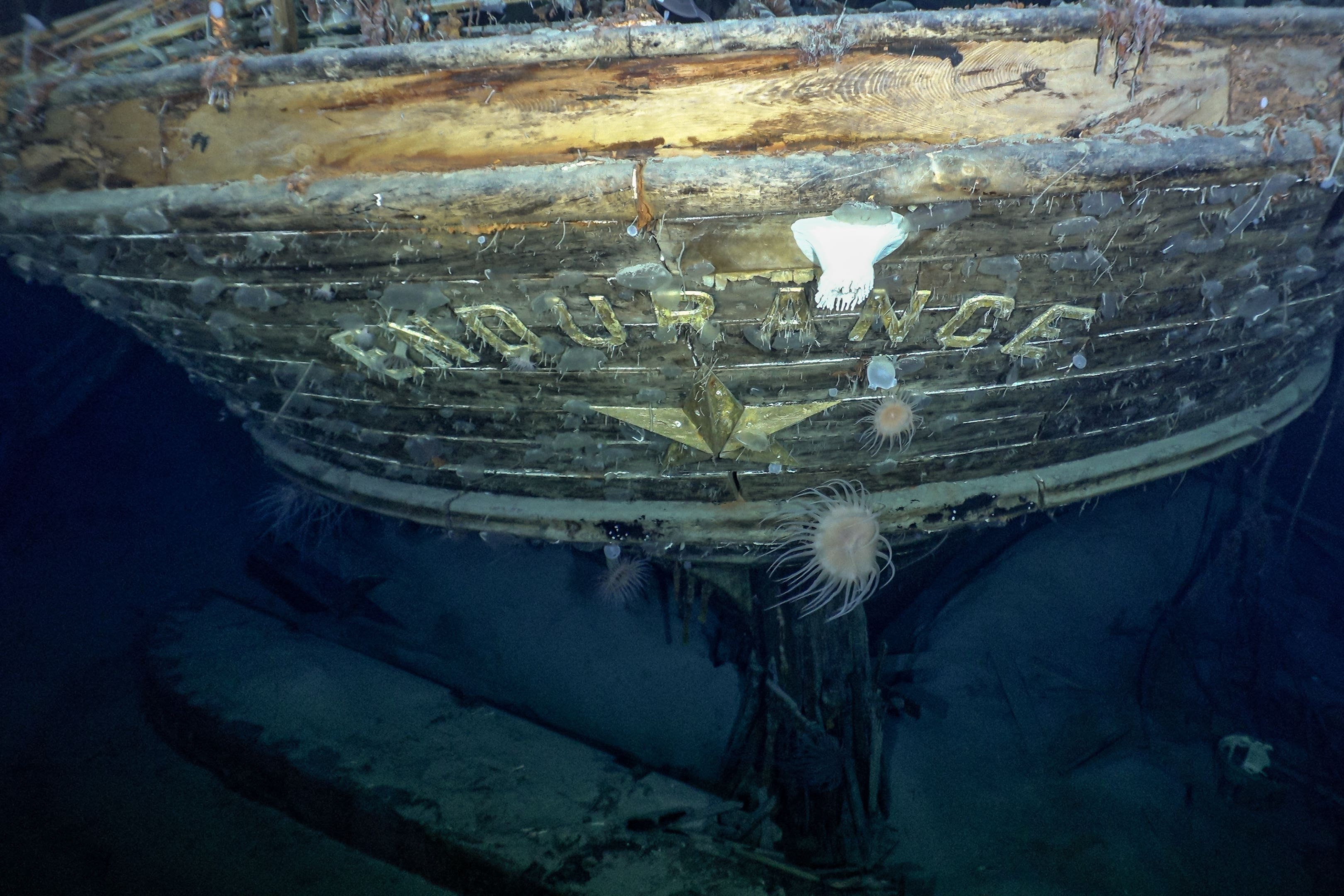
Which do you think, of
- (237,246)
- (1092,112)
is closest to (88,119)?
(237,246)

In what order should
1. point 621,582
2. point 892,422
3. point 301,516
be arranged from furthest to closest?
point 301,516 < point 621,582 < point 892,422

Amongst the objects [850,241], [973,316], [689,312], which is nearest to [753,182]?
[850,241]

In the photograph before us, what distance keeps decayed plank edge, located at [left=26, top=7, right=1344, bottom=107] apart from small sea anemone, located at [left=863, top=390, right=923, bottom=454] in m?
1.02

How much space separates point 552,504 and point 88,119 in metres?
1.82

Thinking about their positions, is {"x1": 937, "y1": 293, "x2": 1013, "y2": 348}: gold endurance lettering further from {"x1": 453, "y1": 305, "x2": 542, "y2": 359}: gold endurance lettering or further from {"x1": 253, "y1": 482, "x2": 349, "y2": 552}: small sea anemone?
{"x1": 253, "y1": 482, "x2": 349, "y2": 552}: small sea anemone

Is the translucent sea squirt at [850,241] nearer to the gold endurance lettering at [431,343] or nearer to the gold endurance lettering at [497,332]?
the gold endurance lettering at [497,332]

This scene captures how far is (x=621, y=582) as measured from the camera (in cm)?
398

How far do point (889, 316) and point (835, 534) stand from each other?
0.98 m

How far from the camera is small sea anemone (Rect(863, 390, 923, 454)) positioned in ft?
6.84

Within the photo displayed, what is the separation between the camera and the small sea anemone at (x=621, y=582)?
3.99 metres

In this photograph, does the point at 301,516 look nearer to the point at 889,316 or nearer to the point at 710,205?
the point at 710,205

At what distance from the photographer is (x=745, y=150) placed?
1592mm

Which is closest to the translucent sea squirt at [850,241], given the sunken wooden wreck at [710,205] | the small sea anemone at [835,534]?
the sunken wooden wreck at [710,205]

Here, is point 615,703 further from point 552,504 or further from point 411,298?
point 411,298
